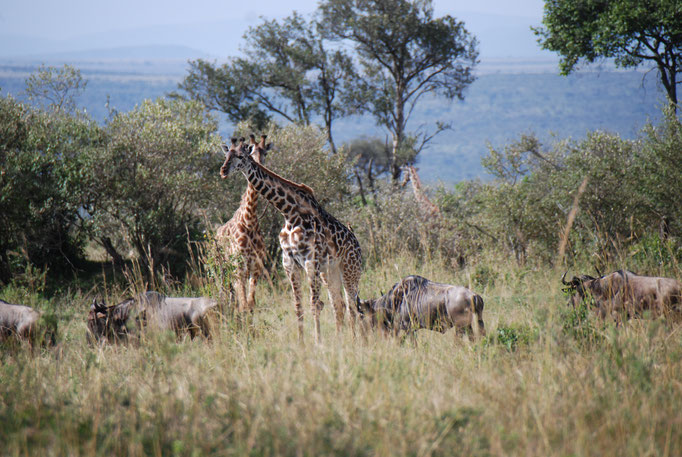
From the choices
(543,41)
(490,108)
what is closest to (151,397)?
(543,41)

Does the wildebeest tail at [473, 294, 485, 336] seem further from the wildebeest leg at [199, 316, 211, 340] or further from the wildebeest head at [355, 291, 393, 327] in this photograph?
the wildebeest leg at [199, 316, 211, 340]

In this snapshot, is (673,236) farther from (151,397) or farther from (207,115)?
(207,115)

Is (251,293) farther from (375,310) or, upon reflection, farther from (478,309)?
(478,309)

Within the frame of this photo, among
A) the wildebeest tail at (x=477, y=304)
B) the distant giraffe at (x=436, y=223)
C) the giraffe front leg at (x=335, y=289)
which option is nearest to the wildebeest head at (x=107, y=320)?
the giraffe front leg at (x=335, y=289)

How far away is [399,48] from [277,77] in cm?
626

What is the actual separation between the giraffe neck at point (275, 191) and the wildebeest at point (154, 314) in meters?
1.50

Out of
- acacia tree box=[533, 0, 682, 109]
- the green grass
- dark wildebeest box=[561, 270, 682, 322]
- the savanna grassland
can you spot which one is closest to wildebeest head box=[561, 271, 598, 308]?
dark wildebeest box=[561, 270, 682, 322]

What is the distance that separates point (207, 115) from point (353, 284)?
10440 mm

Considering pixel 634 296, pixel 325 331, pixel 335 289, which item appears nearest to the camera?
pixel 634 296

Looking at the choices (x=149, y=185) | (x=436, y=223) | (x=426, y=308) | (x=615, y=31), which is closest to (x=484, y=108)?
(x=615, y=31)

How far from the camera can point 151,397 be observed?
14.4 feet

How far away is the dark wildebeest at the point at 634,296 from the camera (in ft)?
20.4

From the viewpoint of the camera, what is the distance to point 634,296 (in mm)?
6332

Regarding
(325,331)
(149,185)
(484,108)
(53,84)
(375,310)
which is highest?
(484,108)
